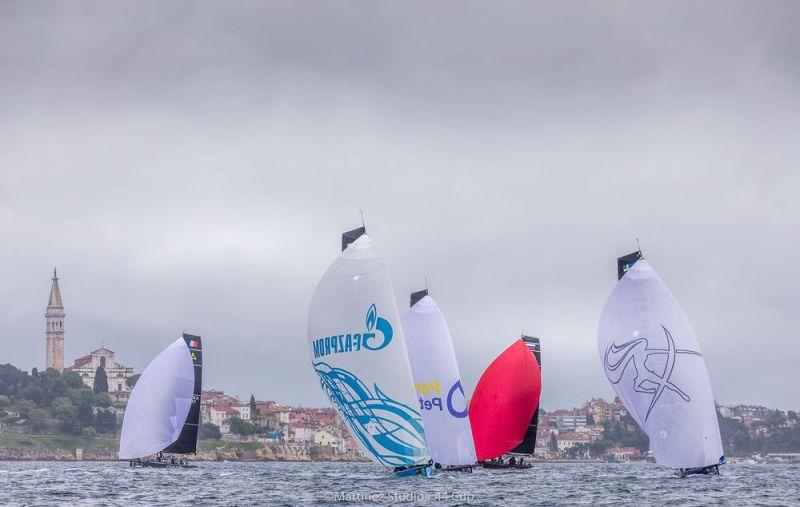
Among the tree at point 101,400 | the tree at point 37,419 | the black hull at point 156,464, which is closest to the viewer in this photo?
the black hull at point 156,464

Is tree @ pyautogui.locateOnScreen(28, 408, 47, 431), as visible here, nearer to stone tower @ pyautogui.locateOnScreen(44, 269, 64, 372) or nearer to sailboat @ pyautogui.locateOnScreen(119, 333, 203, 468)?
stone tower @ pyautogui.locateOnScreen(44, 269, 64, 372)

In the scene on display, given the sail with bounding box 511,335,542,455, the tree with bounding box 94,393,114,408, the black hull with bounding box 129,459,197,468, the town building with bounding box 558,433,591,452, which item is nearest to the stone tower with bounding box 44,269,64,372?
the tree with bounding box 94,393,114,408

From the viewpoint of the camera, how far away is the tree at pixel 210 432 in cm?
15850

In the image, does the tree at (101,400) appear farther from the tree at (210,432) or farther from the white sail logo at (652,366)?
the white sail logo at (652,366)

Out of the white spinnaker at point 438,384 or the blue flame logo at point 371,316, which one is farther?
the white spinnaker at point 438,384

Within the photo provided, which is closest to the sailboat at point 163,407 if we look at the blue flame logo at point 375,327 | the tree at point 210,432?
the blue flame logo at point 375,327

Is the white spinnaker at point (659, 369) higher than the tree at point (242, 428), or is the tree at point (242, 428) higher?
the tree at point (242, 428)

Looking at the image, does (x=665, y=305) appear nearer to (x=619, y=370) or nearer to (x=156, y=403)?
(x=619, y=370)

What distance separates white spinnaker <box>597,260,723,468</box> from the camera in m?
40.0

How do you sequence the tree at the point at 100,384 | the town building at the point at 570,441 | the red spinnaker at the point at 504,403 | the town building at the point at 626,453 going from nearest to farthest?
1. the red spinnaker at the point at 504,403
2. the tree at the point at 100,384
3. the town building at the point at 626,453
4. the town building at the point at 570,441

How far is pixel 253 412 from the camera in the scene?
182 m

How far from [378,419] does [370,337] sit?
2.36 m

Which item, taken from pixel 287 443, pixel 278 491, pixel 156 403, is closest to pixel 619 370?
pixel 278 491

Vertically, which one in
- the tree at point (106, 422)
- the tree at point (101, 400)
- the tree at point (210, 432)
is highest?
the tree at point (101, 400)
